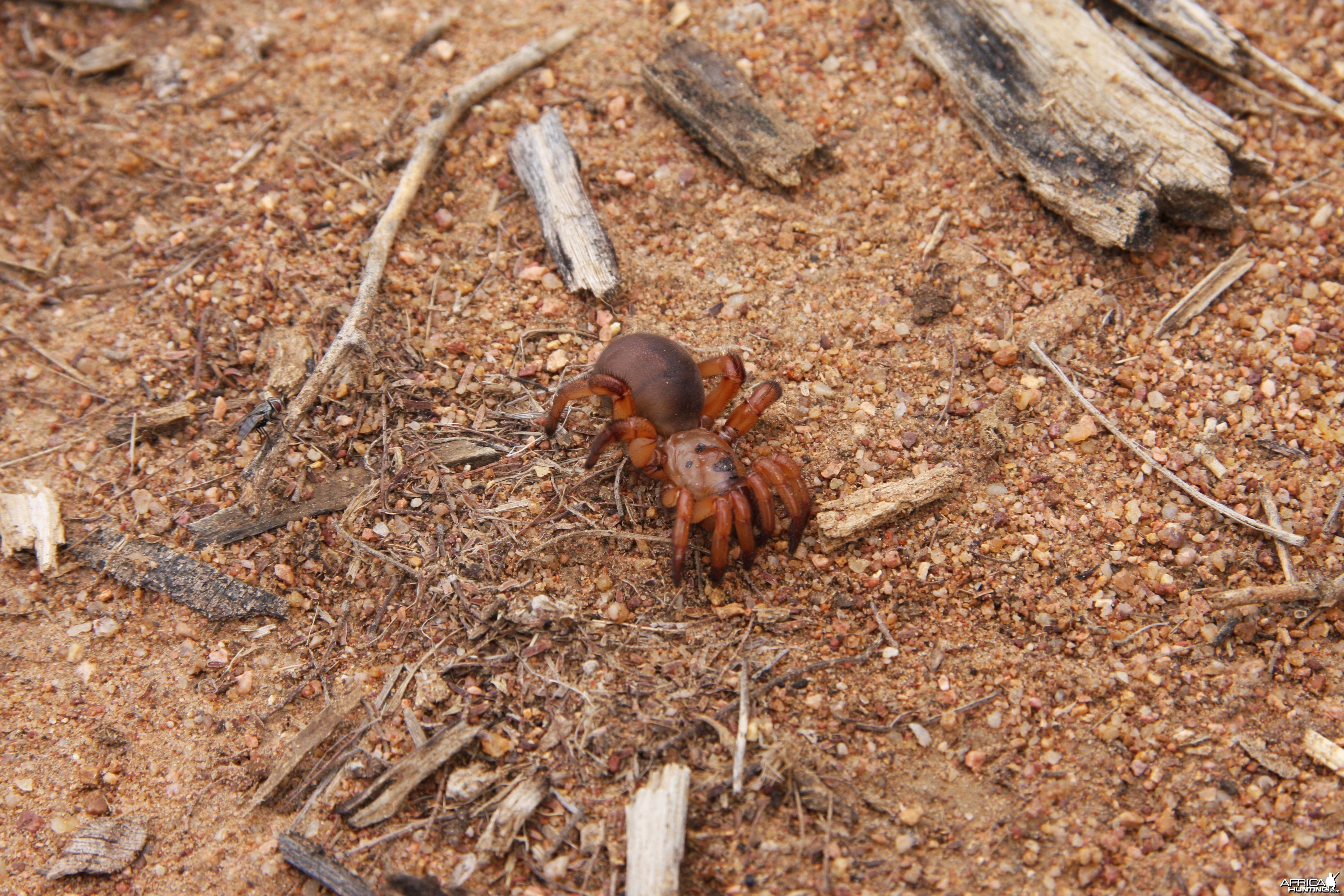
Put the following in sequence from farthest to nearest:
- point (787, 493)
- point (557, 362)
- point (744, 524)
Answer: point (557, 362) < point (787, 493) < point (744, 524)

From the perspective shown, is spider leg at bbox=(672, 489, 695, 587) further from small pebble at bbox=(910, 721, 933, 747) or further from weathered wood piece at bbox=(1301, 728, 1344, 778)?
weathered wood piece at bbox=(1301, 728, 1344, 778)

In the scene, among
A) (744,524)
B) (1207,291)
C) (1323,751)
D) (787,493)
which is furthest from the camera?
(1207,291)

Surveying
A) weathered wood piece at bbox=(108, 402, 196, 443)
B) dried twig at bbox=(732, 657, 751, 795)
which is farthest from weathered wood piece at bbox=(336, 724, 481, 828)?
weathered wood piece at bbox=(108, 402, 196, 443)

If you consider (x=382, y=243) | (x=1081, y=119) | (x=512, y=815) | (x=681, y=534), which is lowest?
(x=512, y=815)

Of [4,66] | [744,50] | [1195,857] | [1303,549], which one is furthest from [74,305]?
[1303,549]

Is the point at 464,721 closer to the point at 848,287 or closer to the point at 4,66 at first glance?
the point at 848,287

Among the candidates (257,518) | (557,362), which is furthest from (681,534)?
(257,518)

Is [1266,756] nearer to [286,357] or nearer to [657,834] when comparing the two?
[657,834]
